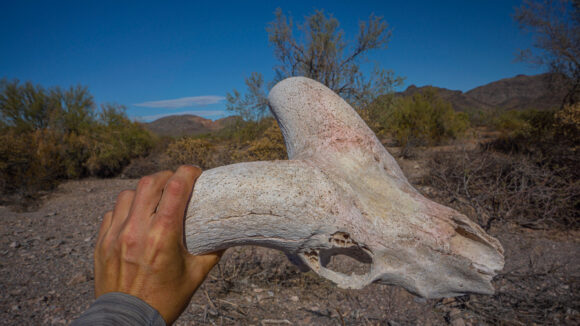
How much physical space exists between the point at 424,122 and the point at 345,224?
48.9 feet

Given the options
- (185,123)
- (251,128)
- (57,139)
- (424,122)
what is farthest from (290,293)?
(185,123)

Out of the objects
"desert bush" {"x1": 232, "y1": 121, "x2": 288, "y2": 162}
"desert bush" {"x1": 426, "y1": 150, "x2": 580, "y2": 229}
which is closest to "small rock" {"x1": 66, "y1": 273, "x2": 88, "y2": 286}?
"desert bush" {"x1": 232, "y1": 121, "x2": 288, "y2": 162}

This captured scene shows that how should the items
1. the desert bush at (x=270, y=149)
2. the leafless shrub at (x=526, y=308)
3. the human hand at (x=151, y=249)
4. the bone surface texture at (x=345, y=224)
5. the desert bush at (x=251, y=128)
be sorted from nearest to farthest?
1. the human hand at (x=151, y=249)
2. the bone surface texture at (x=345, y=224)
3. the leafless shrub at (x=526, y=308)
4. the desert bush at (x=270, y=149)
5. the desert bush at (x=251, y=128)

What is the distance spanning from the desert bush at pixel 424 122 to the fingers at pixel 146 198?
1186cm

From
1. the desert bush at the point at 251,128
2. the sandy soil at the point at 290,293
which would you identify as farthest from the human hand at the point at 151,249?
the desert bush at the point at 251,128

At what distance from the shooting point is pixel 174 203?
855 millimetres

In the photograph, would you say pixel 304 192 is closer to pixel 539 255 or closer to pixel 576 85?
pixel 539 255

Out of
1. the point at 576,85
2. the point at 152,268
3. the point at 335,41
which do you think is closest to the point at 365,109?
the point at 335,41

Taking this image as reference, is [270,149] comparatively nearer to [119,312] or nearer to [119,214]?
[119,214]

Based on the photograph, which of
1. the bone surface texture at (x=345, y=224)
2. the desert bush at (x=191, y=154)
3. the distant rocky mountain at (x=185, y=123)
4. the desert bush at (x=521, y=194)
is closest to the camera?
the bone surface texture at (x=345, y=224)

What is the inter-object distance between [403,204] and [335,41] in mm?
9804

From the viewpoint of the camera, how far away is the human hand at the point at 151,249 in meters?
0.80

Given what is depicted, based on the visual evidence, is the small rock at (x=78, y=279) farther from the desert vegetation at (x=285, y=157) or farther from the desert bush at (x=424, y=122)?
the desert bush at (x=424, y=122)

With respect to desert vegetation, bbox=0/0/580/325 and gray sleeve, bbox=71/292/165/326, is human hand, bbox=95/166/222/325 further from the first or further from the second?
desert vegetation, bbox=0/0/580/325
